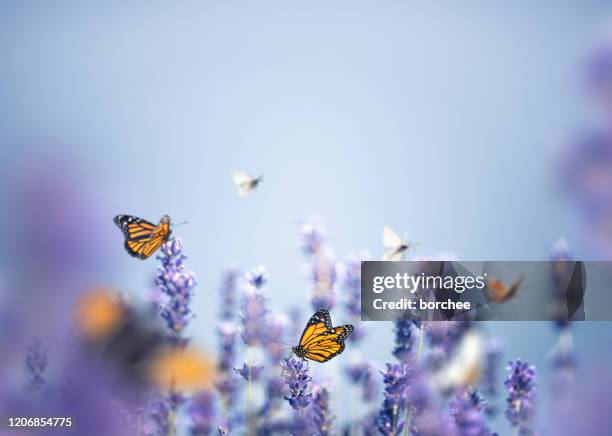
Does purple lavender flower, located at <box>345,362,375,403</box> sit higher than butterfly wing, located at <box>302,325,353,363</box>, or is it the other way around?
butterfly wing, located at <box>302,325,353,363</box>

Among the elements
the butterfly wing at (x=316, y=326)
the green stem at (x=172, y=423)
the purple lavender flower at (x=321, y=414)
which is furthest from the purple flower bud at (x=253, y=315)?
the green stem at (x=172, y=423)

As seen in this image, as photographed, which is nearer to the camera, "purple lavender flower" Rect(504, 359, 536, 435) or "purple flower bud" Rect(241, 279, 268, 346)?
"purple lavender flower" Rect(504, 359, 536, 435)

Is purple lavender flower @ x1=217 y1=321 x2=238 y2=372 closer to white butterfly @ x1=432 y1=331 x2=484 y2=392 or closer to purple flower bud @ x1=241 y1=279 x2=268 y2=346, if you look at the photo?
purple flower bud @ x1=241 y1=279 x2=268 y2=346

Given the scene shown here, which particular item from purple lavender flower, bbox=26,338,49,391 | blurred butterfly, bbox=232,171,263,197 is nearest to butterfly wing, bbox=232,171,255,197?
blurred butterfly, bbox=232,171,263,197

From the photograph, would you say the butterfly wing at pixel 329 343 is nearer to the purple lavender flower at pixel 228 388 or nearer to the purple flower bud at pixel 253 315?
the purple flower bud at pixel 253 315

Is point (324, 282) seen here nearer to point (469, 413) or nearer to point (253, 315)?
point (253, 315)

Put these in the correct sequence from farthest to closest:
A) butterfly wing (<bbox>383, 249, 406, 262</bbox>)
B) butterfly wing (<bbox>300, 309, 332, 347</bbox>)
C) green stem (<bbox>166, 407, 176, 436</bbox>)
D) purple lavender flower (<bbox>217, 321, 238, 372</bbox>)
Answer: butterfly wing (<bbox>383, 249, 406, 262</bbox>) < purple lavender flower (<bbox>217, 321, 238, 372</bbox>) < butterfly wing (<bbox>300, 309, 332, 347</bbox>) < green stem (<bbox>166, 407, 176, 436</bbox>)
